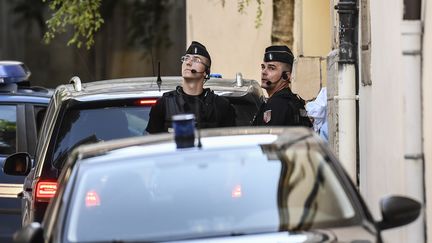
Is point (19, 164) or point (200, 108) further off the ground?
point (200, 108)

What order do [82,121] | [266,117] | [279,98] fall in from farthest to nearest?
1. [279,98]
2. [266,117]
3. [82,121]

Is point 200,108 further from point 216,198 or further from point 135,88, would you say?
point 216,198

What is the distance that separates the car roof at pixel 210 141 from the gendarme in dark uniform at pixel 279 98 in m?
2.21

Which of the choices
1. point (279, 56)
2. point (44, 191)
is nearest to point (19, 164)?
point (44, 191)

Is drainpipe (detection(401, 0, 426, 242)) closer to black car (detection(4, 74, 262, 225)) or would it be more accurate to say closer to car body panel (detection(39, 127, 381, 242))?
black car (detection(4, 74, 262, 225))

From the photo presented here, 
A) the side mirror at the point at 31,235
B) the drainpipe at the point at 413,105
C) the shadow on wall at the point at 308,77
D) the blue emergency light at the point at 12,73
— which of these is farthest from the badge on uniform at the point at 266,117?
the shadow on wall at the point at 308,77

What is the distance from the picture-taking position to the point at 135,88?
879 centimetres

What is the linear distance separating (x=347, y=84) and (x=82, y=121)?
297 cm

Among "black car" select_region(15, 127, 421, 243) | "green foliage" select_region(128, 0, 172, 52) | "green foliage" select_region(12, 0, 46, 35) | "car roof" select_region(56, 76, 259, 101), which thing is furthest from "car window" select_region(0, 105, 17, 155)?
"green foliage" select_region(12, 0, 46, 35)

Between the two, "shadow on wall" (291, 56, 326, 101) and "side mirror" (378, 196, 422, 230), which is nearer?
"side mirror" (378, 196, 422, 230)

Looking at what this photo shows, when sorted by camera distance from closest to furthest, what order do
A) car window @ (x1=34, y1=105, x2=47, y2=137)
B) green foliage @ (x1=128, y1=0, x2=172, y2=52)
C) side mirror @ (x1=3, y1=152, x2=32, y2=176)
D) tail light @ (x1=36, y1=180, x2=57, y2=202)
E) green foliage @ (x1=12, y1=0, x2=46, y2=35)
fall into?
1. tail light @ (x1=36, y1=180, x2=57, y2=202)
2. side mirror @ (x1=3, y1=152, x2=32, y2=176)
3. car window @ (x1=34, y1=105, x2=47, y2=137)
4. green foliage @ (x1=128, y1=0, x2=172, y2=52)
5. green foliage @ (x1=12, y1=0, x2=46, y2=35)

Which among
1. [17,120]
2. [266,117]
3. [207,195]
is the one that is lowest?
[207,195]

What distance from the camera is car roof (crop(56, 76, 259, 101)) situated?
27.8 feet

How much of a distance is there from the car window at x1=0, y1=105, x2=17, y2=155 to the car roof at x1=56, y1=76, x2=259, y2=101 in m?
1.99
